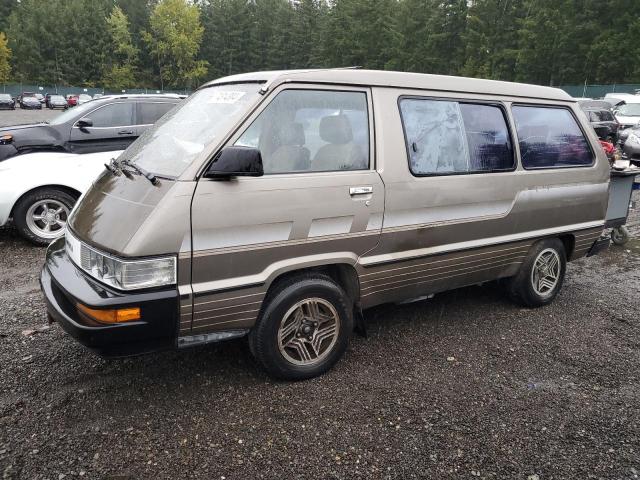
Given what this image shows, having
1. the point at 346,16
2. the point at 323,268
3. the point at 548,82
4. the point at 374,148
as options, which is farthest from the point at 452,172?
the point at 346,16

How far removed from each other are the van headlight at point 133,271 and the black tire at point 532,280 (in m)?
3.28

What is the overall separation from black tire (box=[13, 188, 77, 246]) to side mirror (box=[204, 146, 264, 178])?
14.2ft

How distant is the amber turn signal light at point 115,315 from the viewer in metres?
2.58

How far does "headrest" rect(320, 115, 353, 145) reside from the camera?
10.5 ft

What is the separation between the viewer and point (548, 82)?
44.7 metres

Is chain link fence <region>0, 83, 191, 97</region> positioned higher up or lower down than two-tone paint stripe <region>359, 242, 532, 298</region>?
higher up

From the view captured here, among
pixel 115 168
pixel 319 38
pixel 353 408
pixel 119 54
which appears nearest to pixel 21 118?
pixel 115 168

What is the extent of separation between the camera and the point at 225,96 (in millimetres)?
3266

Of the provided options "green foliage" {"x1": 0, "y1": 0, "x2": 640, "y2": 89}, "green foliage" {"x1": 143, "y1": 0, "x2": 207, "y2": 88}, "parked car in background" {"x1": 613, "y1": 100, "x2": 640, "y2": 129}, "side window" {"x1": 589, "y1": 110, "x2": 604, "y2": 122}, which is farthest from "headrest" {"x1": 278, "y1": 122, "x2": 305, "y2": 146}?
"green foliage" {"x1": 143, "y1": 0, "x2": 207, "y2": 88}

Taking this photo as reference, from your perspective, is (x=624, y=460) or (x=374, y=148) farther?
(x=374, y=148)

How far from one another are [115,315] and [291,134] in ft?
5.02

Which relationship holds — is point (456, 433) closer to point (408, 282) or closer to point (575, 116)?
point (408, 282)

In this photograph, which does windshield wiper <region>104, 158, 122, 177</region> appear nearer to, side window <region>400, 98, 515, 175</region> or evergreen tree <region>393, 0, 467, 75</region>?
side window <region>400, 98, 515, 175</region>

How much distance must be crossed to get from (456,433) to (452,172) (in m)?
1.91
